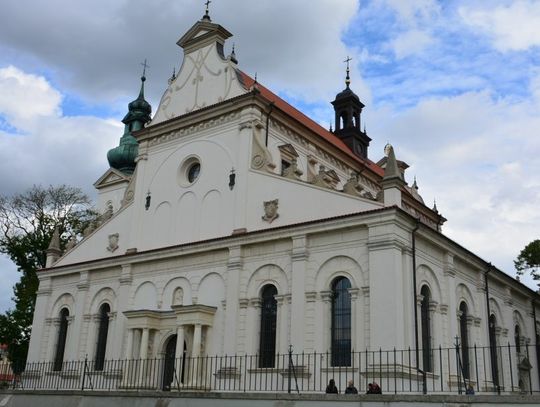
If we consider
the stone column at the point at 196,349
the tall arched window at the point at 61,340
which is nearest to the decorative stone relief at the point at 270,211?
the stone column at the point at 196,349

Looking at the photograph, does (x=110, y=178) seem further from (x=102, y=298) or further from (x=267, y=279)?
(x=267, y=279)

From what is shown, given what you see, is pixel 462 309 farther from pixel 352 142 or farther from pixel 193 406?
pixel 352 142

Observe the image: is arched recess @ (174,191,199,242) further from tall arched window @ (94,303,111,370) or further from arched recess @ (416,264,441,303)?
arched recess @ (416,264,441,303)

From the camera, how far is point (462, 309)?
25.7 meters

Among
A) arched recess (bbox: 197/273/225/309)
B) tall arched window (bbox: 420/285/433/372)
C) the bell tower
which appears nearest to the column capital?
tall arched window (bbox: 420/285/433/372)

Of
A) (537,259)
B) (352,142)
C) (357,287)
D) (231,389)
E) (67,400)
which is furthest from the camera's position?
(352,142)

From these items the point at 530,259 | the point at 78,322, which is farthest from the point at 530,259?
the point at 78,322

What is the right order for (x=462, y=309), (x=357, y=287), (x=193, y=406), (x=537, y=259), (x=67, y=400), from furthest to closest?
(x=537, y=259), (x=462, y=309), (x=357, y=287), (x=67, y=400), (x=193, y=406)

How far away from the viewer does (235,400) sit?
51.9 ft

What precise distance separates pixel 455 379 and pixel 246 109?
43.4 ft

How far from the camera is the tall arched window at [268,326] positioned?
22798mm

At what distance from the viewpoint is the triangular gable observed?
162 feet

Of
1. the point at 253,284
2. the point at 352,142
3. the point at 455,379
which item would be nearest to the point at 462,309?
the point at 455,379

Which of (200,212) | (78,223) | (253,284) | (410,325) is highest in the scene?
(78,223)
